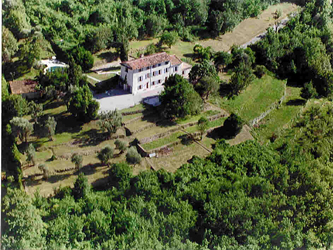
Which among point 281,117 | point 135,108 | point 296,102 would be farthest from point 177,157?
point 296,102

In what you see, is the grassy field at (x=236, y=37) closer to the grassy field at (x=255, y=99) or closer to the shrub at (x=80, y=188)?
the grassy field at (x=255, y=99)

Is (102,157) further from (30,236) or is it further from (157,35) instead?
(157,35)

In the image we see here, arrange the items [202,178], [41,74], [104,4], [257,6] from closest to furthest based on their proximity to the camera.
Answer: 1. [202,178]
2. [41,74]
3. [104,4]
4. [257,6]

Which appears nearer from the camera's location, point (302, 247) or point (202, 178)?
point (302, 247)

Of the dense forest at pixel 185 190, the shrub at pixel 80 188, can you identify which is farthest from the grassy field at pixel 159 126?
the shrub at pixel 80 188

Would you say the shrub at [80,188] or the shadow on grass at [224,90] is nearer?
the shrub at [80,188]

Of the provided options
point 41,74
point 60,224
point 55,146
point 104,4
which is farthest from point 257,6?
point 60,224
